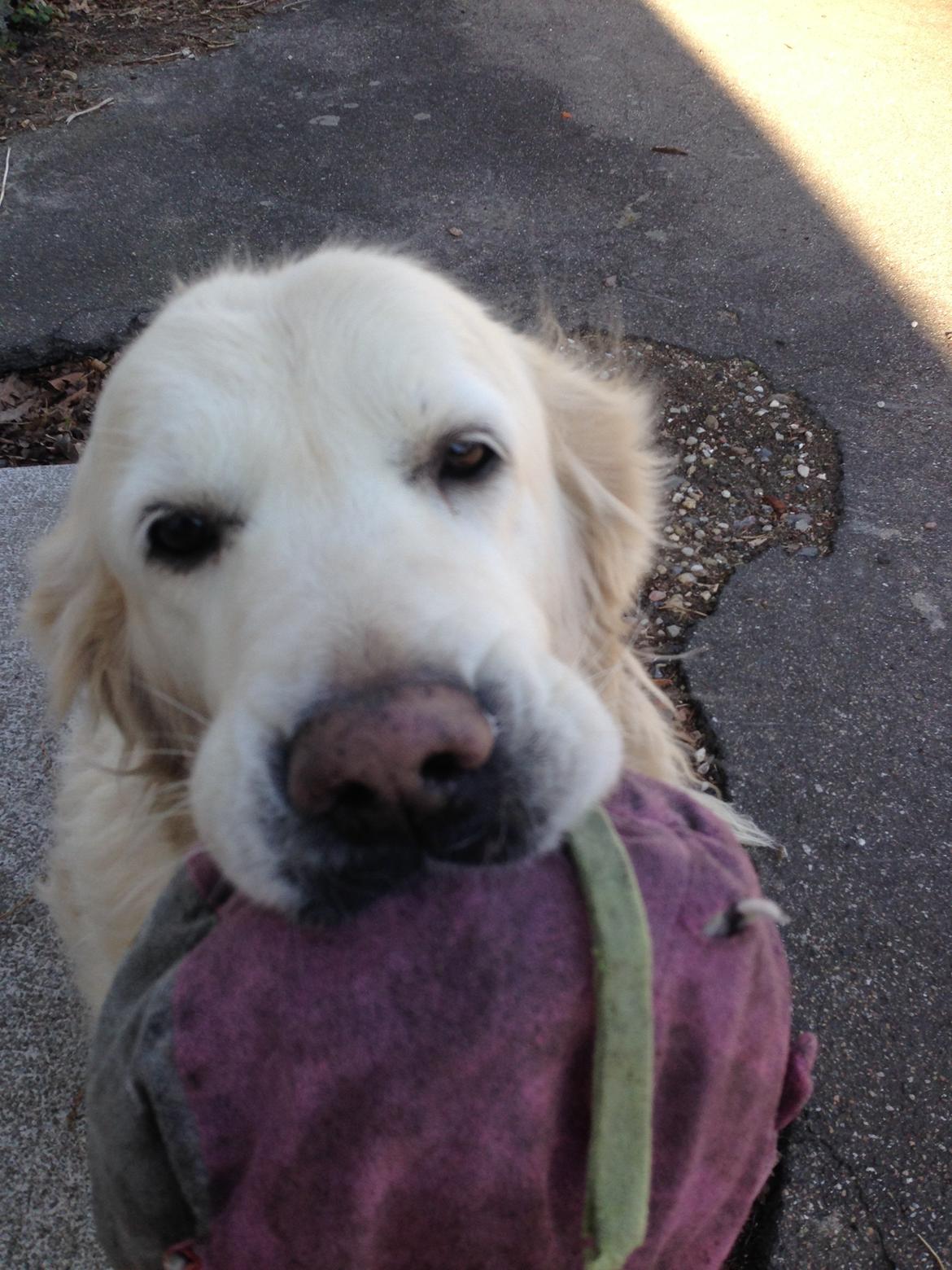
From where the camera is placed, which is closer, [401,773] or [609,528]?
[401,773]

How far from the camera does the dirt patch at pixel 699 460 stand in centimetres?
323

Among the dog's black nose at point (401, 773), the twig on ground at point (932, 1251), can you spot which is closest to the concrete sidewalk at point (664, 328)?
the twig on ground at point (932, 1251)

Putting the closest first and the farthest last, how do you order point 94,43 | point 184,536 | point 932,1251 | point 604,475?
1. point 184,536
2. point 932,1251
3. point 604,475
4. point 94,43

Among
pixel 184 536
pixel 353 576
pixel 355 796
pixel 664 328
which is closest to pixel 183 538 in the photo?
pixel 184 536

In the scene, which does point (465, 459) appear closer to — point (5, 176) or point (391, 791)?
point (391, 791)

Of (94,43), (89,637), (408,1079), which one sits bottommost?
(94,43)

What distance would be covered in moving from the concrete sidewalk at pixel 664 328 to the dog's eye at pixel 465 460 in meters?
1.46

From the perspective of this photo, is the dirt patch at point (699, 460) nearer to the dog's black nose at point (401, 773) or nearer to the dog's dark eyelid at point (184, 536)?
the dog's dark eyelid at point (184, 536)

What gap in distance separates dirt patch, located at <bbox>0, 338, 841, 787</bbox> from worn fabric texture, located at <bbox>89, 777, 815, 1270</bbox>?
5.79 feet

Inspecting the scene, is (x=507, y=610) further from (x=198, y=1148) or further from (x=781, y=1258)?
(x=781, y=1258)

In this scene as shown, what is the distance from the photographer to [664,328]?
4242mm

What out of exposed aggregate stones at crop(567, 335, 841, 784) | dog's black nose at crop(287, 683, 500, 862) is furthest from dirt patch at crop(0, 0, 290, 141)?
dog's black nose at crop(287, 683, 500, 862)

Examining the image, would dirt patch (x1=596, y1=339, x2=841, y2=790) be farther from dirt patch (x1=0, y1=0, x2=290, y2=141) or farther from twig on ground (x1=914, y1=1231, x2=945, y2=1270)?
dirt patch (x1=0, y1=0, x2=290, y2=141)

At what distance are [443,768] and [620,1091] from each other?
40cm
